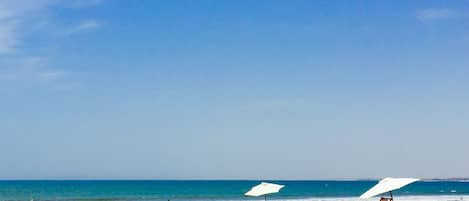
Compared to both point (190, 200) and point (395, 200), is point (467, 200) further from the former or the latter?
point (190, 200)

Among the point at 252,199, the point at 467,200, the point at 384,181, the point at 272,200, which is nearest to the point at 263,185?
the point at 384,181

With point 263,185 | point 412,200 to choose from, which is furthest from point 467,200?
point 263,185

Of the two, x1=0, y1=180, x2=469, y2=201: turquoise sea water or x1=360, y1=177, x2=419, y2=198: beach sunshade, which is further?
x1=0, y1=180, x2=469, y2=201: turquoise sea water

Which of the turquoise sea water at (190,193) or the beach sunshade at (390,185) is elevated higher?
the beach sunshade at (390,185)

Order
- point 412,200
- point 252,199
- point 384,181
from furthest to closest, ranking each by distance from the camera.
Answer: point 252,199 < point 412,200 < point 384,181

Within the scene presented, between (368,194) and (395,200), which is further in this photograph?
(395,200)

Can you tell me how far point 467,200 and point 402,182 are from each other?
22951 mm

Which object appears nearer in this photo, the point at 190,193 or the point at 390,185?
the point at 390,185

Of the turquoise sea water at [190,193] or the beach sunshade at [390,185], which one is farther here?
the turquoise sea water at [190,193]

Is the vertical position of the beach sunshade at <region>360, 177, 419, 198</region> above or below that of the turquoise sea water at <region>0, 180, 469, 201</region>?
above

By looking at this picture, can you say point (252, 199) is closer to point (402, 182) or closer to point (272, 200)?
point (272, 200)

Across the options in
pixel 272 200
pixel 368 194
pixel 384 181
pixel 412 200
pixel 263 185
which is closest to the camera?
pixel 368 194

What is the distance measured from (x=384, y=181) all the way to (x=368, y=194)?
219 centimetres

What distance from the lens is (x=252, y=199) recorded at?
62.8m
